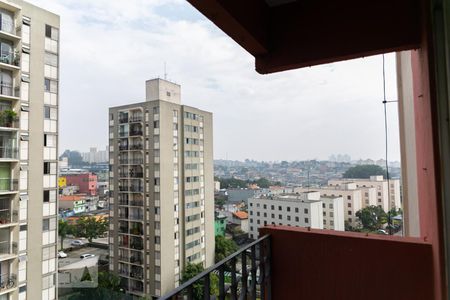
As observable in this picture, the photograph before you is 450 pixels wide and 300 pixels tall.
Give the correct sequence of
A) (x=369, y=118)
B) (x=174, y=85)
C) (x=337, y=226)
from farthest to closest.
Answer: (x=174, y=85) < (x=369, y=118) < (x=337, y=226)

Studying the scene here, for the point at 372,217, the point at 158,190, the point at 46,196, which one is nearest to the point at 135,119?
the point at 158,190

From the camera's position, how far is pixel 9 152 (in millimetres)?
5828

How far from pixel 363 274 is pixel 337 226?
0.41 m

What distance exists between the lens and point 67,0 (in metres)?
4.38

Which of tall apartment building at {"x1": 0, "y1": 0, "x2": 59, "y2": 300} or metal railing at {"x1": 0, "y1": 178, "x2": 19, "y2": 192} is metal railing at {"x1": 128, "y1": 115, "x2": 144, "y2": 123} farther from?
metal railing at {"x1": 0, "y1": 178, "x2": 19, "y2": 192}

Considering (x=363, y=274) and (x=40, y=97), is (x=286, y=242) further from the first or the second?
(x=40, y=97)

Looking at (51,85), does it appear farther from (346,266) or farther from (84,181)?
(346,266)

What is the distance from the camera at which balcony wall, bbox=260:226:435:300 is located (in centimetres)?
131

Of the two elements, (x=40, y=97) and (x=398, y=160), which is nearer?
(x=398, y=160)

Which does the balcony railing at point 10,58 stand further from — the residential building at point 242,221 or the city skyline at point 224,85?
the residential building at point 242,221

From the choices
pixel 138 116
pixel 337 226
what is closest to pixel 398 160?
pixel 337 226

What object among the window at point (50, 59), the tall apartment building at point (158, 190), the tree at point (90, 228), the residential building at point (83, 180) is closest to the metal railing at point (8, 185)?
the residential building at point (83, 180)

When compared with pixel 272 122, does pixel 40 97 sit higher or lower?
higher

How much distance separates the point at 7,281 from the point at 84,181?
2.58 m
